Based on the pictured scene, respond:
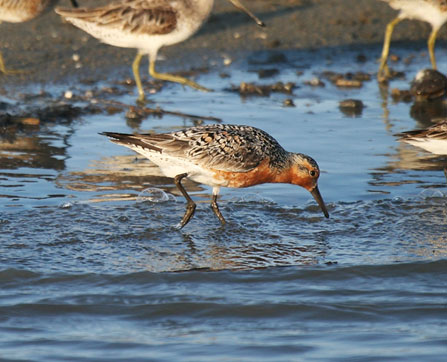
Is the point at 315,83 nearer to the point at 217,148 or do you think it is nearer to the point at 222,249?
the point at 217,148

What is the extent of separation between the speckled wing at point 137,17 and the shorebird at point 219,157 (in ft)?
14.6

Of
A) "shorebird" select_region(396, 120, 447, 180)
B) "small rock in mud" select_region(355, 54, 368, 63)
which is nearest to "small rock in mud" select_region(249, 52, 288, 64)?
"small rock in mud" select_region(355, 54, 368, 63)

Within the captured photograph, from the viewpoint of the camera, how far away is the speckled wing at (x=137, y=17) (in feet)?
41.9

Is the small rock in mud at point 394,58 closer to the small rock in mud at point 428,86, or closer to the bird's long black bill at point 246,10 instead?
the small rock in mud at point 428,86

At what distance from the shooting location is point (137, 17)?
12.8 metres

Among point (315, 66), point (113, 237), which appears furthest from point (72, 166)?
point (315, 66)

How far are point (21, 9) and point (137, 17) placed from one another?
7.78 feet

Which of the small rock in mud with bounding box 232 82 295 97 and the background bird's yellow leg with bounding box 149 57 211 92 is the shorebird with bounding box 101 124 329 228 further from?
the small rock in mud with bounding box 232 82 295 97

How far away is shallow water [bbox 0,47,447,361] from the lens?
243 inches

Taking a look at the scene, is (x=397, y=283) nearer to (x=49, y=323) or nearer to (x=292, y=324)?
(x=292, y=324)

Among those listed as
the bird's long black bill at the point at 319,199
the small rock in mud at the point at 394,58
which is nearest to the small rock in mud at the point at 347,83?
the small rock in mud at the point at 394,58

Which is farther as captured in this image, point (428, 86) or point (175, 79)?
point (428, 86)

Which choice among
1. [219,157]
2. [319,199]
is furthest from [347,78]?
→ [219,157]

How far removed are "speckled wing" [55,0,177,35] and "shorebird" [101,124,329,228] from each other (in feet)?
14.6
